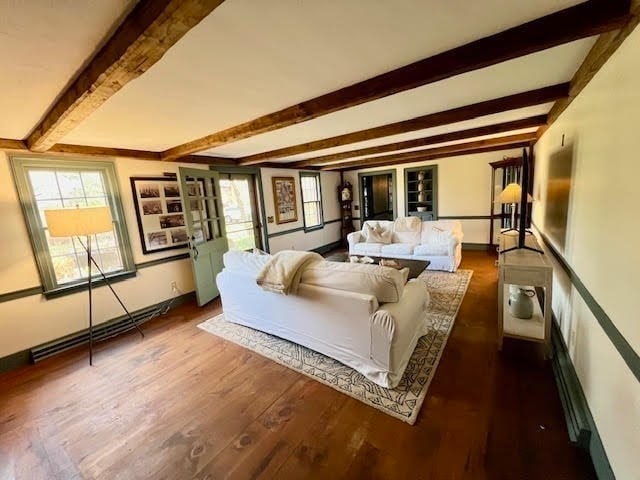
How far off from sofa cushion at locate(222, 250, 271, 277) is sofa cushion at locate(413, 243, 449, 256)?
9.79ft

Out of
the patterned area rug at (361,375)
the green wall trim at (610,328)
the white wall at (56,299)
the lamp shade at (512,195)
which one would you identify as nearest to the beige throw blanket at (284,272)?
the patterned area rug at (361,375)

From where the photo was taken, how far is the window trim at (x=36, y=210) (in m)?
2.62

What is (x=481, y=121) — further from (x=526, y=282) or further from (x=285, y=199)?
(x=285, y=199)

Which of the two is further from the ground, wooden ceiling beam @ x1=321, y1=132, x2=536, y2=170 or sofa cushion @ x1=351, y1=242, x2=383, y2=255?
wooden ceiling beam @ x1=321, y1=132, x2=536, y2=170

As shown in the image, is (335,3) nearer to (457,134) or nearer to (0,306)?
(457,134)

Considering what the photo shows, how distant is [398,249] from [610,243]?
11.7 ft

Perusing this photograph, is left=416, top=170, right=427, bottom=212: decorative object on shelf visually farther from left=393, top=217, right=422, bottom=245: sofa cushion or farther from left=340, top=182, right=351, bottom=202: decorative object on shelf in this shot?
left=340, top=182, right=351, bottom=202: decorative object on shelf

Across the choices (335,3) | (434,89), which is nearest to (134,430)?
(335,3)

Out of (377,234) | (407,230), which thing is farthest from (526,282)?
(377,234)

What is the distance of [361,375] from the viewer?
7.01 feet

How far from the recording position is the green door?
3.58 meters

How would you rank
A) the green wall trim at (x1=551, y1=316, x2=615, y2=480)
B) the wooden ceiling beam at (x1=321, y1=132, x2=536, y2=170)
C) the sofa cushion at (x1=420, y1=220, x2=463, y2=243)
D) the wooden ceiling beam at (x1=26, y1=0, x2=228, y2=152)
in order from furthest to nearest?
1. the sofa cushion at (x1=420, y1=220, x2=463, y2=243)
2. the wooden ceiling beam at (x1=321, y1=132, x2=536, y2=170)
3. the green wall trim at (x1=551, y1=316, x2=615, y2=480)
4. the wooden ceiling beam at (x1=26, y1=0, x2=228, y2=152)

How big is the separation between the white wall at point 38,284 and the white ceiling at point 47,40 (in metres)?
1.50

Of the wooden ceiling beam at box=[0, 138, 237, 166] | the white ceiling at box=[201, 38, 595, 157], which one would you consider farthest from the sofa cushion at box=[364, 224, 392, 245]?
the wooden ceiling beam at box=[0, 138, 237, 166]
